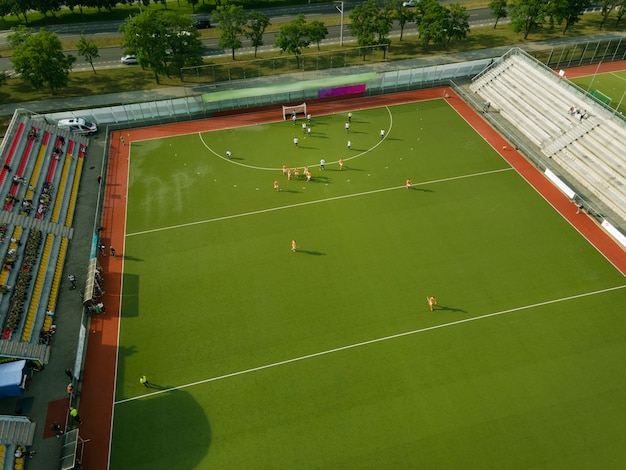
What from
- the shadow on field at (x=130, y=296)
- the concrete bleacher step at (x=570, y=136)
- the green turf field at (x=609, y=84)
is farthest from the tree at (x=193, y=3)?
the concrete bleacher step at (x=570, y=136)

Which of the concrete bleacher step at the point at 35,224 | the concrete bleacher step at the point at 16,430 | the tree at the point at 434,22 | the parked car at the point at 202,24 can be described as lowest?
the concrete bleacher step at the point at 16,430

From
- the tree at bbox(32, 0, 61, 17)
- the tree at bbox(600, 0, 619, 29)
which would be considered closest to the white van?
the tree at bbox(32, 0, 61, 17)

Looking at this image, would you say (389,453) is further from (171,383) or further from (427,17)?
(427,17)

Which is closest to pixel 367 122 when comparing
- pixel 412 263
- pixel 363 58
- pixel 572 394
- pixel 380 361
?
pixel 363 58

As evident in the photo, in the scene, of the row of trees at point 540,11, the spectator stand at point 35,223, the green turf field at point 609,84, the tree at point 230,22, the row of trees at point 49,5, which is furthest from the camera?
the row of trees at point 49,5

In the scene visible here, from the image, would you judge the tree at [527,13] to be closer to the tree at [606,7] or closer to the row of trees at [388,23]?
the row of trees at [388,23]

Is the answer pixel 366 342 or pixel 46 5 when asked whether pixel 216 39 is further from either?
pixel 366 342

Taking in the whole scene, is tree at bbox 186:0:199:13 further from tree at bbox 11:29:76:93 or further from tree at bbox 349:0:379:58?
tree at bbox 349:0:379:58
